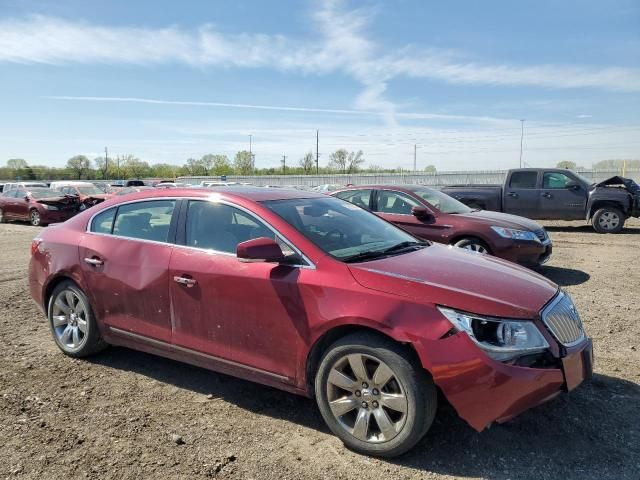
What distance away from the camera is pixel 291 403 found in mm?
3812

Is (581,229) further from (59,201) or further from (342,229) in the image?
(59,201)

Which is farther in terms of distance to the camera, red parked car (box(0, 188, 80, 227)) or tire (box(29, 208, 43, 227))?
tire (box(29, 208, 43, 227))

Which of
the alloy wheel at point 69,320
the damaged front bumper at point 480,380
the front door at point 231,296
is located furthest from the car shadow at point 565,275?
the alloy wheel at point 69,320

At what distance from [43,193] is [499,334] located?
68.1 ft

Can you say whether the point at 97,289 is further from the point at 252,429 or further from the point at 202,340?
the point at 252,429

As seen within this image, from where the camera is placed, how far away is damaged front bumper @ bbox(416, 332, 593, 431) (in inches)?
109

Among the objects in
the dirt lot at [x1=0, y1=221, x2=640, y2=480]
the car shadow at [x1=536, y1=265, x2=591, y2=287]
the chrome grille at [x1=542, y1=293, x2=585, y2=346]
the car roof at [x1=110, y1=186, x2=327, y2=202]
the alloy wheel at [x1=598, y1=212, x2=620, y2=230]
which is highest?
the car roof at [x1=110, y1=186, x2=327, y2=202]

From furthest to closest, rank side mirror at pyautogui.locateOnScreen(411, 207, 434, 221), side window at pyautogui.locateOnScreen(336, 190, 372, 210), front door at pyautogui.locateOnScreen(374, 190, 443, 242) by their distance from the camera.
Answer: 1. side window at pyautogui.locateOnScreen(336, 190, 372, 210)
2. front door at pyautogui.locateOnScreen(374, 190, 443, 242)
3. side mirror at pyautogui.locateOnScreen(411, 207, 434, 221)

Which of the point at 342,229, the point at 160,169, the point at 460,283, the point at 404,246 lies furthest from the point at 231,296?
the point at 160,169

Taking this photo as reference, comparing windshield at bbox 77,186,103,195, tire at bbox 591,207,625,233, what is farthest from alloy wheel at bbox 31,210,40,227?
tire at bbox 591,207,625,233

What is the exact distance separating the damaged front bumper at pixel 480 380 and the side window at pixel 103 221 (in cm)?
304

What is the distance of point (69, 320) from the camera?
186 inches

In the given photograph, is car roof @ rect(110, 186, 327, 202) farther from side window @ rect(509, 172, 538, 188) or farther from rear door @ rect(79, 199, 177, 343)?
side window @ rect(509, 172, 538, 188)

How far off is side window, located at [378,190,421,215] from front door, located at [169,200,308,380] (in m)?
5.19
